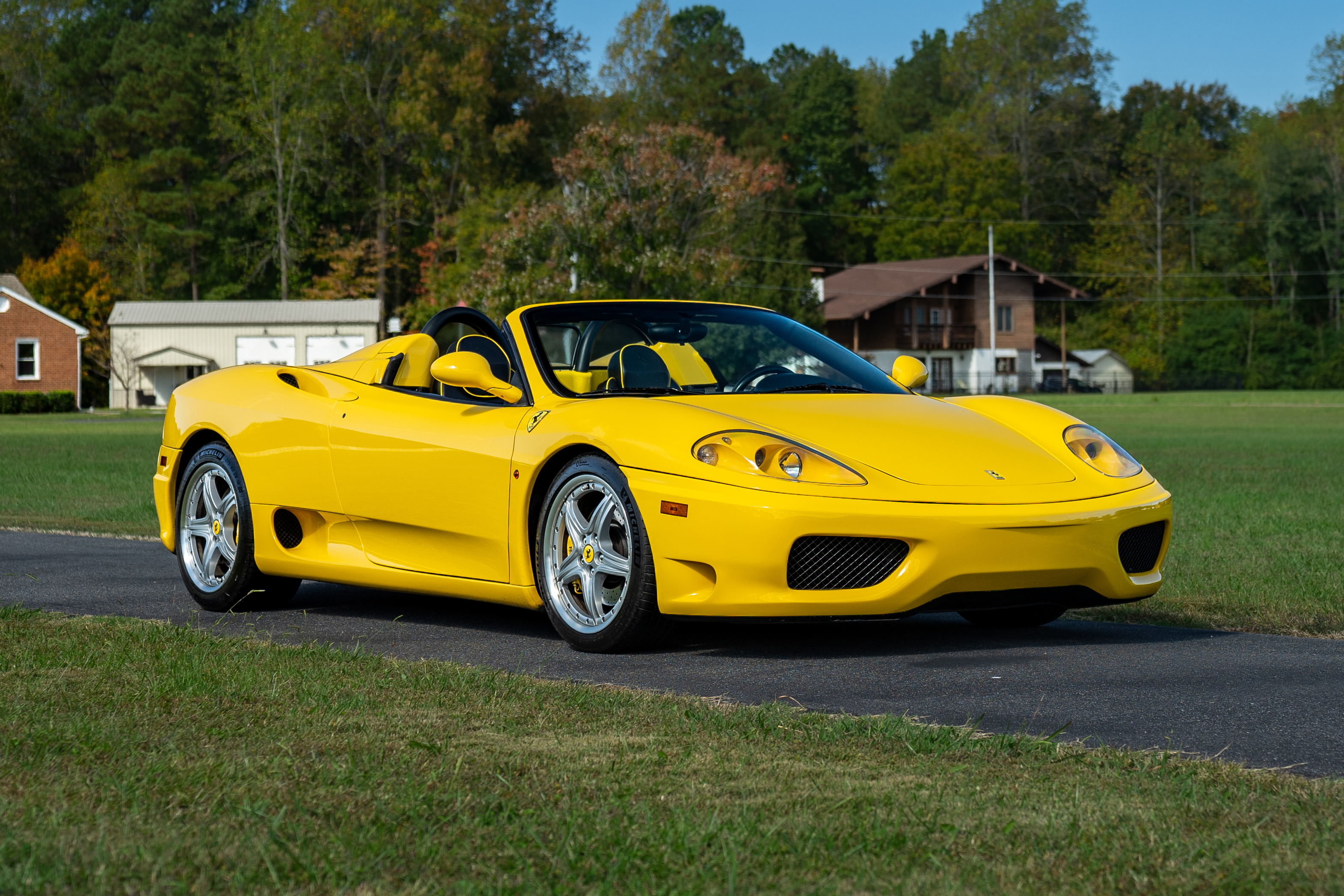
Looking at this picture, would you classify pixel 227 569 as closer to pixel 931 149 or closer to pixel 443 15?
pixel 443 15

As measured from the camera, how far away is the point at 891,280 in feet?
300

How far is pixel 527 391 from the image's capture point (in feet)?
21.7

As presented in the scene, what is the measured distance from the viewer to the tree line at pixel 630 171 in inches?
2115

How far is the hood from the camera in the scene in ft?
19.4

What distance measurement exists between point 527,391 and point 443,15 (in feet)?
234

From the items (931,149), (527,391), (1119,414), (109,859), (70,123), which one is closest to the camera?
(109,859)

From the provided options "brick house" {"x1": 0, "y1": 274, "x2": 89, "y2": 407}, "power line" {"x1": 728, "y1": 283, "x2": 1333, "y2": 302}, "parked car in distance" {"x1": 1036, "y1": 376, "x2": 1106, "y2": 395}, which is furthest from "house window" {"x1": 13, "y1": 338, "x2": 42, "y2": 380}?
"parked car in distance" {"x1": 1036, "y1": 376, "x2": 1106, "y2": 395}

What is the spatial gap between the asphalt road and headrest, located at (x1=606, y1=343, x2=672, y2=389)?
1030 millimetres

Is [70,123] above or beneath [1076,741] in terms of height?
above

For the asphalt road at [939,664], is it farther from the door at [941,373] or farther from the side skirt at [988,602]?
the door at [941,373]

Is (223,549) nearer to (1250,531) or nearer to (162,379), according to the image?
(1250,531)

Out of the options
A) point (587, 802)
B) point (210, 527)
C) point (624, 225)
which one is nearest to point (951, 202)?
point (624, 225)

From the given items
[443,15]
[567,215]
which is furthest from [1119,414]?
[443,15]

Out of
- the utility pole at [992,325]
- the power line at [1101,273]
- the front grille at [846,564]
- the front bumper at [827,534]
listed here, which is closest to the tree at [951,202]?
the utility pole at [992,325]
